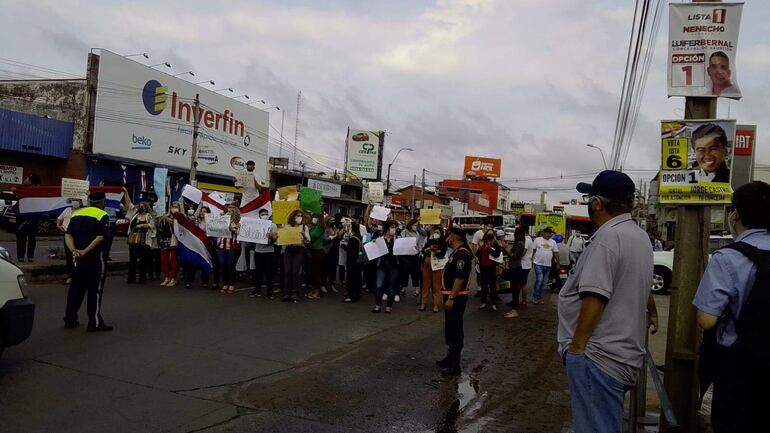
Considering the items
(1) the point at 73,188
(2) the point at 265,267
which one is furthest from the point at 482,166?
(2) the point at 265,267

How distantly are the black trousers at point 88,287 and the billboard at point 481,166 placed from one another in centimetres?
9234

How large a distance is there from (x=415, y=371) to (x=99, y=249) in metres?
4.66

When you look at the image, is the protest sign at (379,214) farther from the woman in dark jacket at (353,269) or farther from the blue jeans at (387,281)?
the blue jeans at (387,281)

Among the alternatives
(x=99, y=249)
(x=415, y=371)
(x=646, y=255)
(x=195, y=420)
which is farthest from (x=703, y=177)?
(x=99, y=249)

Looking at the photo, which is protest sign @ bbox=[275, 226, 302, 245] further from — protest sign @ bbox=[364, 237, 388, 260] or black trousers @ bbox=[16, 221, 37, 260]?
black trousers @ bbox=[16, 221, 37, 260]

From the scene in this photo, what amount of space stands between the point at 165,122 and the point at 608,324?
36.6 meters

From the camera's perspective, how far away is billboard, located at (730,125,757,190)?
10.8 meters

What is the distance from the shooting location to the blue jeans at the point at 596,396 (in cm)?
300

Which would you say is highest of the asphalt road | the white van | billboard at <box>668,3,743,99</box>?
billboard at <box>668,3,743,99</box>

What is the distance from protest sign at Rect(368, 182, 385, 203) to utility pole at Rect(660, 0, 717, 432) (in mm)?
11195

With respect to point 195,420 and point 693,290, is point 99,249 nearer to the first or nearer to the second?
point 195,420

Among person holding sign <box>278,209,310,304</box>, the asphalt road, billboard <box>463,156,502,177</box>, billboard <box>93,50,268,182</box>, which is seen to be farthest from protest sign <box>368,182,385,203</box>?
billboard <box>463,156,502,177</box>

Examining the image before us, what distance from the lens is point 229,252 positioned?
12.3 m

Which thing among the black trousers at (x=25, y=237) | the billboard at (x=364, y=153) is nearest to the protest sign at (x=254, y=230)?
the black trousers at (x=25, y=237)
